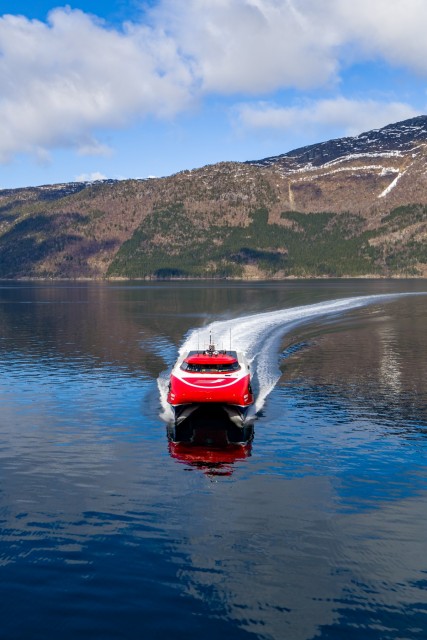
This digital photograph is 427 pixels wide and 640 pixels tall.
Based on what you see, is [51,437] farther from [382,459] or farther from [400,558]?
[400,558]

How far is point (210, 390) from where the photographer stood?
45.7m

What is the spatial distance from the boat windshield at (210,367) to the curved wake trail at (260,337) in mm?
4088

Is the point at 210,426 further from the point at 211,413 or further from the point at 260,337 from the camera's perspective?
the point at 260,337

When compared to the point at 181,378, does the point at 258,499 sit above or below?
below

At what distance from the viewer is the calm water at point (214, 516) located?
21.9 m

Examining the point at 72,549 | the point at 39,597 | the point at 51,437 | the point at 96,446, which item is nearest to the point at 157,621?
the point at 39,597

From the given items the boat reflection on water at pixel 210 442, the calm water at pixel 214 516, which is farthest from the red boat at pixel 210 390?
the calm water at pixel 214 516

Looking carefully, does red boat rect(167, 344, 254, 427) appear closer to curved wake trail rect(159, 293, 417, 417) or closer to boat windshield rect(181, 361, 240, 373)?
boat windshield rect(181, 361, 240, 373)

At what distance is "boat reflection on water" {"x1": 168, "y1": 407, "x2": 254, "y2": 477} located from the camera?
38.5m

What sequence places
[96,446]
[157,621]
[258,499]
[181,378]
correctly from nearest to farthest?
[157,621], [258,499], [96,446], [181,378]

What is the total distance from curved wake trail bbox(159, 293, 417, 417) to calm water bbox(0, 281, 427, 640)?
1197 millimetres

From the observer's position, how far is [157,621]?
70.7ft

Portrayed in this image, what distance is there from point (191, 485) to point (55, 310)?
13606 centimetres

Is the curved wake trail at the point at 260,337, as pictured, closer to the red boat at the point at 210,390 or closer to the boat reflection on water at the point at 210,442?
the red boat at the point at 210,390
